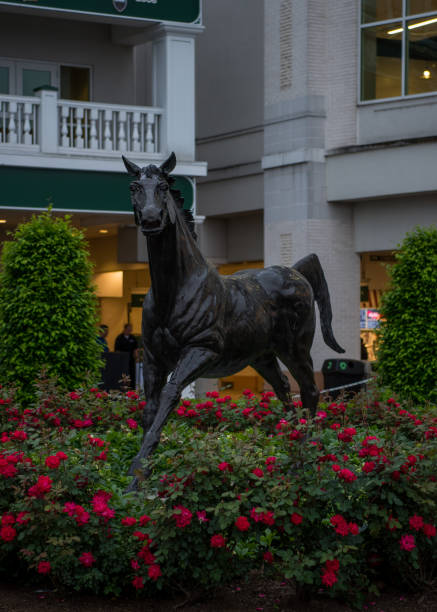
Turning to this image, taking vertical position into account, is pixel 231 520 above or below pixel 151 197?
below

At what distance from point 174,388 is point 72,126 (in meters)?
12.6

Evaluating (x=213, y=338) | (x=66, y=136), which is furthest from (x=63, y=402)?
(x=66, y=136)

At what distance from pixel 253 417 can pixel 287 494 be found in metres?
3.59

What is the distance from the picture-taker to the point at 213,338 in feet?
22.4

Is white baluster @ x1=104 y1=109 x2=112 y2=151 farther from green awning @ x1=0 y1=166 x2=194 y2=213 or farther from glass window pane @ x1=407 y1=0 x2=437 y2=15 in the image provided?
glass window pane @ x1=407 y1=0 x2=437 y2=15

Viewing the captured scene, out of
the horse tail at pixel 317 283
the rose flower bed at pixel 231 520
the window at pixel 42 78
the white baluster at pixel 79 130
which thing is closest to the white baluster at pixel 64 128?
the white baluster at pixel 79 130

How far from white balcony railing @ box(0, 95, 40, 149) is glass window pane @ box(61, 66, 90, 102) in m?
3.13

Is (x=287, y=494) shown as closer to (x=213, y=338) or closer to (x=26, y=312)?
(x=213, y=338)

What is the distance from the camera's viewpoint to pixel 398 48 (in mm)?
19109

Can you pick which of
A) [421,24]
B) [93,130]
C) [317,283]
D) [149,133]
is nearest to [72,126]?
[93,130]

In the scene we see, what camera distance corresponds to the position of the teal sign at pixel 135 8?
57.5 ft

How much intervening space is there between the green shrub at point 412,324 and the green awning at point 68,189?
6.70 meters

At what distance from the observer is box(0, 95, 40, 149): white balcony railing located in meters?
17.5

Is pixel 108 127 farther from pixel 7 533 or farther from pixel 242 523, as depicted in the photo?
pixel 242 523
